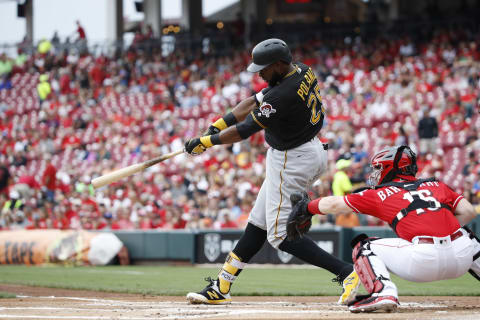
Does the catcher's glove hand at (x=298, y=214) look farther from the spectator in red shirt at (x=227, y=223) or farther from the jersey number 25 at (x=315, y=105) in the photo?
the spectator in red shirt at (x=227, y=223)

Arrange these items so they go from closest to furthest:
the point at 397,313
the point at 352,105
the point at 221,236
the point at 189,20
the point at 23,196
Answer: the point at 397,313
the point at 221,236
the point at 352,105
the point at 23,196
the point at 189,20

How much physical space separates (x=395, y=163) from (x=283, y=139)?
3.14 ft

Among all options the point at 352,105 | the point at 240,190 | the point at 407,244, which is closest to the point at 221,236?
the point at 240,190

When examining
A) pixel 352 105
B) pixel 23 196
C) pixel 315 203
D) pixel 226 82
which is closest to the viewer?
pixel 315 203

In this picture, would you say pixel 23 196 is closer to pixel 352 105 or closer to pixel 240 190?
pixel 240 190

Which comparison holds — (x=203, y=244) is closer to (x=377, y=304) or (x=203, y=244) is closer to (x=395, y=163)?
(x=395, y=163)

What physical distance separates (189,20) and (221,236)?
52.9 ft

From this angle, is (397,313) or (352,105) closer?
(397,313)

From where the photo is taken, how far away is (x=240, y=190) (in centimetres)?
1480

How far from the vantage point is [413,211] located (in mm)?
4289

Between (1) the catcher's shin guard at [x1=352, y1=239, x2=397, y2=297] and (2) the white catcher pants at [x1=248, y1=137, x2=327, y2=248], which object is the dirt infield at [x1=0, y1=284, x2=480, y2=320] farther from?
(2) the white catcher pants at [x1=248, y1=137, x2=327, y2=248]

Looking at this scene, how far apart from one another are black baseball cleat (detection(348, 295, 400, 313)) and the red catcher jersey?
0.41 meters

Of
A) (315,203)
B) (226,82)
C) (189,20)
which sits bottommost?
(315,203)

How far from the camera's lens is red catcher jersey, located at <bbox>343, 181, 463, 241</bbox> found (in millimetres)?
A: 4270
